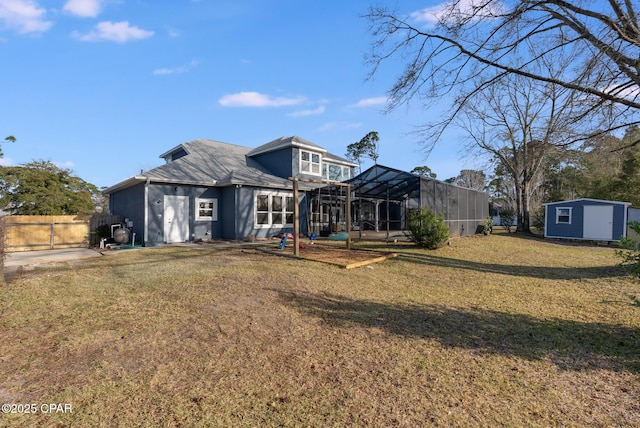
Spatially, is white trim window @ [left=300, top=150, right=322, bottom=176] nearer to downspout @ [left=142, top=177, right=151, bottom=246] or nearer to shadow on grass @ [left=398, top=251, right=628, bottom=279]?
downspout @ [left=142, top=177, right=151, bottom=246]

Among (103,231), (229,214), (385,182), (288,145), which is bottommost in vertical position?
(103,231)

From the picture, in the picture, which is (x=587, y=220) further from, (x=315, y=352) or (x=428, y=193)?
(x=315, y=352)

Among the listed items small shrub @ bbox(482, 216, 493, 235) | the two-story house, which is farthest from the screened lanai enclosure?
the two-story house

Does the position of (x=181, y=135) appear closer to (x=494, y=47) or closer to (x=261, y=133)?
(x=261, y=133)

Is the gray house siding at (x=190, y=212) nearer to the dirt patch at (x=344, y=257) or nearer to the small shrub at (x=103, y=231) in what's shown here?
the small shrub at (x=103, y=231)

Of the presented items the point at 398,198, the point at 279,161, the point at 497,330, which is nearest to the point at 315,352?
the point at 497,330

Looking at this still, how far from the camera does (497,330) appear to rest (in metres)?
4.29

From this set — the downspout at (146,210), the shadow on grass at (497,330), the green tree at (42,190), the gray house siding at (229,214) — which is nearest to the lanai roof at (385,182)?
the gray house siding at (229,214)

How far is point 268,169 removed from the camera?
63.4ft

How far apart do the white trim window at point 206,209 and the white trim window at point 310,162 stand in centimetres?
569

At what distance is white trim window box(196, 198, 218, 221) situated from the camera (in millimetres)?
14617

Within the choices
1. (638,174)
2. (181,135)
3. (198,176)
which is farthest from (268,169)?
(638,174)

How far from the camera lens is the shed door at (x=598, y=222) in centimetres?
1708

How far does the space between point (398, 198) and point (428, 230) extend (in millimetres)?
6582
